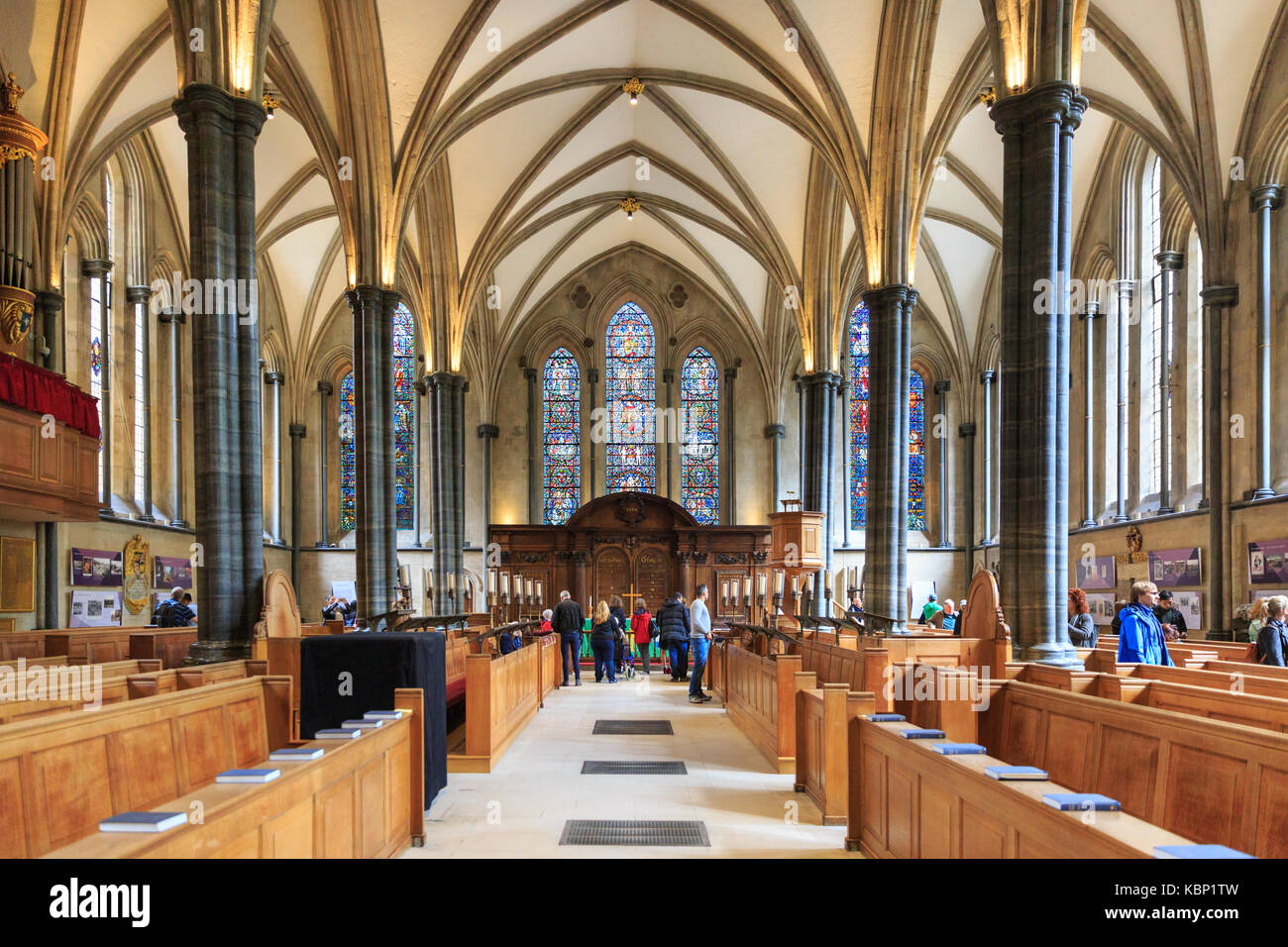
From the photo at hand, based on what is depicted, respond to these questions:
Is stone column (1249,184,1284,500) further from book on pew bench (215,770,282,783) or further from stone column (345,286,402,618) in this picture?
book on pew bench (215,770,282,783)

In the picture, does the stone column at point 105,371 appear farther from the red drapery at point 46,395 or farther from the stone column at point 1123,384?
the stone column at point 1123,384

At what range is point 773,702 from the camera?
878 centimetres

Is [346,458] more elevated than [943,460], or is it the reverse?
[346,458]

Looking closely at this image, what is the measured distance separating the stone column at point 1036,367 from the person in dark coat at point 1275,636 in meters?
1.66

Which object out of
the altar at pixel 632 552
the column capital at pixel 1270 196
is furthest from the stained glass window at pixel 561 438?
the column capital at pixel 1270 196

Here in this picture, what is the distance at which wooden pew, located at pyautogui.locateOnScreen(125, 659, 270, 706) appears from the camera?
6.16 metres

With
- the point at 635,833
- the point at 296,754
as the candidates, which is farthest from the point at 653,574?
the point at 296,754

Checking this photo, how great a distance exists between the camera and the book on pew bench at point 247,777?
11.4ft

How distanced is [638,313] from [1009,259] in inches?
771

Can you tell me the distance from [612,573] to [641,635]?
7.91m

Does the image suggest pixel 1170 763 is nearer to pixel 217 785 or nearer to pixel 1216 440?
pixel 217 785
